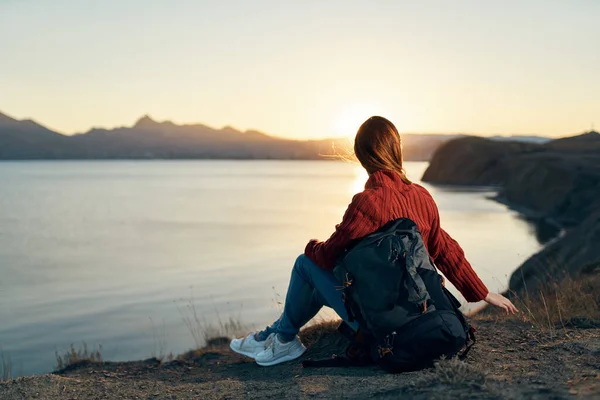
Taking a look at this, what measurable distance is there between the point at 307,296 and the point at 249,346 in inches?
33.3

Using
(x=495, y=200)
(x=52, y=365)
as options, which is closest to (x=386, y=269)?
(x=52, y=365)

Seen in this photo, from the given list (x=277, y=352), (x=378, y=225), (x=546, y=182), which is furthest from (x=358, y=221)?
(x=546, y=182)

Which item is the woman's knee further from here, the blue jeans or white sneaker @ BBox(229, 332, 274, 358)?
white sneaker @ BBox(229, 332, 274, 358)

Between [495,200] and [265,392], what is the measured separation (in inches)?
1475

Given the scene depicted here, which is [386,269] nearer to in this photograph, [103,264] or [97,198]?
[103,264]

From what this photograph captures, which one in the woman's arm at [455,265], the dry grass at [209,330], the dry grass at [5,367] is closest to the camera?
the woman's arm at [455,265]

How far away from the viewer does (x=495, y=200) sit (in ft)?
129

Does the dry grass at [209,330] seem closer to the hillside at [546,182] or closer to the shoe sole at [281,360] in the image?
the shoe sole at [281,360]

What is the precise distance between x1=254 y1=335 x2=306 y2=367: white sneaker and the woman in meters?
0.41

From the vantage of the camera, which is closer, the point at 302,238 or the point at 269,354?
the point at 269,354

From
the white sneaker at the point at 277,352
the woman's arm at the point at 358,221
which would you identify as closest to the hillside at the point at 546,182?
the white sneaker at the point at 277,352

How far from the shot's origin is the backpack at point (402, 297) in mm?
3658

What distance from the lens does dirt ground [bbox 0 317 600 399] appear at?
3.34 metres

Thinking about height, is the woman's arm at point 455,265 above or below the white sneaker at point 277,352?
above
